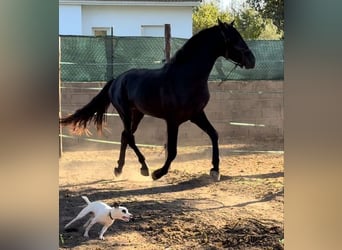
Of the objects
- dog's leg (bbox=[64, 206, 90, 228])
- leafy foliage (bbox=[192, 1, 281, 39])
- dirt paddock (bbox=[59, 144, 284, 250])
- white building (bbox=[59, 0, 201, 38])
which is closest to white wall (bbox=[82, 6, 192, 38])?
white building (bbox=[59, 0, 201, 38])

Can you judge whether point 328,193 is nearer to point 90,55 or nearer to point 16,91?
point 16,91

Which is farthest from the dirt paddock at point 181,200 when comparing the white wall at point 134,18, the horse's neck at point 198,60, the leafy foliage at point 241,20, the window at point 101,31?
the window at point 101,31

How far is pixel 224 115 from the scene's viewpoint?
433cm

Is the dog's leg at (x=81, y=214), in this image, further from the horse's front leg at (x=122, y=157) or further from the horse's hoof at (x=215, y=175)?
the horse's hoof at (x=215, y=175)

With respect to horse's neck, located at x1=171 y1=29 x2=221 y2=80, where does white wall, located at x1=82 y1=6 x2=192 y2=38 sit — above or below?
above

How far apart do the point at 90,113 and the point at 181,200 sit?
2.68 feet

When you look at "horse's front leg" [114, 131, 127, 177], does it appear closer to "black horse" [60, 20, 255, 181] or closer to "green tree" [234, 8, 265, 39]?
"black horse" [60, 20, 255, 181]

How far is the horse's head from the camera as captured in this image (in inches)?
110

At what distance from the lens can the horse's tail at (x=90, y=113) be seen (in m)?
3.15

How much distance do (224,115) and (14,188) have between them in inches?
146

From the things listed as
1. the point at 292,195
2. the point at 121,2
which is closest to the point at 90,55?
the point at 121,2

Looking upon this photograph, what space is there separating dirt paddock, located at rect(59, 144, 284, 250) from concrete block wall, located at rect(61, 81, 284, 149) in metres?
0.16

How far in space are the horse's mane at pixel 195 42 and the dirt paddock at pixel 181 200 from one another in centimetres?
77

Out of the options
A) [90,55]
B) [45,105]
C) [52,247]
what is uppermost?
[90,55]
